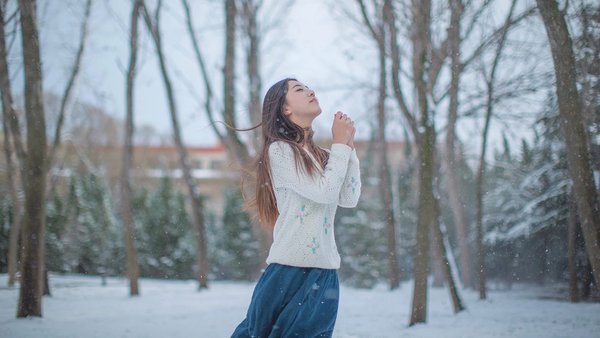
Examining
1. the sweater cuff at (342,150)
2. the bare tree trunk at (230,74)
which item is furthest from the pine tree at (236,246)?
the sweater cuff at (342,150)

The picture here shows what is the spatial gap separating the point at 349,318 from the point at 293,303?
508 centimetres

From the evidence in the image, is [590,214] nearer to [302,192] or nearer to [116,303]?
[302,192]

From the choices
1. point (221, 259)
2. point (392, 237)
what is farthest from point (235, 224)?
point (392, 237)

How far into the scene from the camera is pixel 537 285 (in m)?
8.11

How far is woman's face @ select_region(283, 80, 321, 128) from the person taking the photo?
2.25 meters

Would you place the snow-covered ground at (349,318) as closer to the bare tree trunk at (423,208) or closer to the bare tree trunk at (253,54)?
the bare tree trunk at (423,208)

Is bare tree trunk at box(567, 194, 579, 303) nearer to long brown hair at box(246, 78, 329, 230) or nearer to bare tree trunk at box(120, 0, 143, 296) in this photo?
Result: long brown hair at box(246, 78, 329, 230)

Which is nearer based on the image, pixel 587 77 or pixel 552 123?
pixel 587 77

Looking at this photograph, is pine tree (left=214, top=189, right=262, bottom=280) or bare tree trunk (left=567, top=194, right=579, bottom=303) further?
pine tree (left=214, top=189, right=262, bottom=280)

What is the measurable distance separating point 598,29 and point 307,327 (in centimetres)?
479

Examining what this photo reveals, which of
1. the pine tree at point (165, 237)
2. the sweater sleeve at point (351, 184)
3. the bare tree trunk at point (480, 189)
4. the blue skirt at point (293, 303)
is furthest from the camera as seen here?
the pine tree at point (165, 237)

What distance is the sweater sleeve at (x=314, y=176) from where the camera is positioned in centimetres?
201

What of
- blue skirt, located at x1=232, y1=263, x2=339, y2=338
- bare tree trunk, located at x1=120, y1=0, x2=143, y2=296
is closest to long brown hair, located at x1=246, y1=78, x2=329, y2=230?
blue skirt, located at x1=232, y1=263, x2=339, y2=338

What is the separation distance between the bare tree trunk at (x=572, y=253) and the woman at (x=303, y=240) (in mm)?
5808
